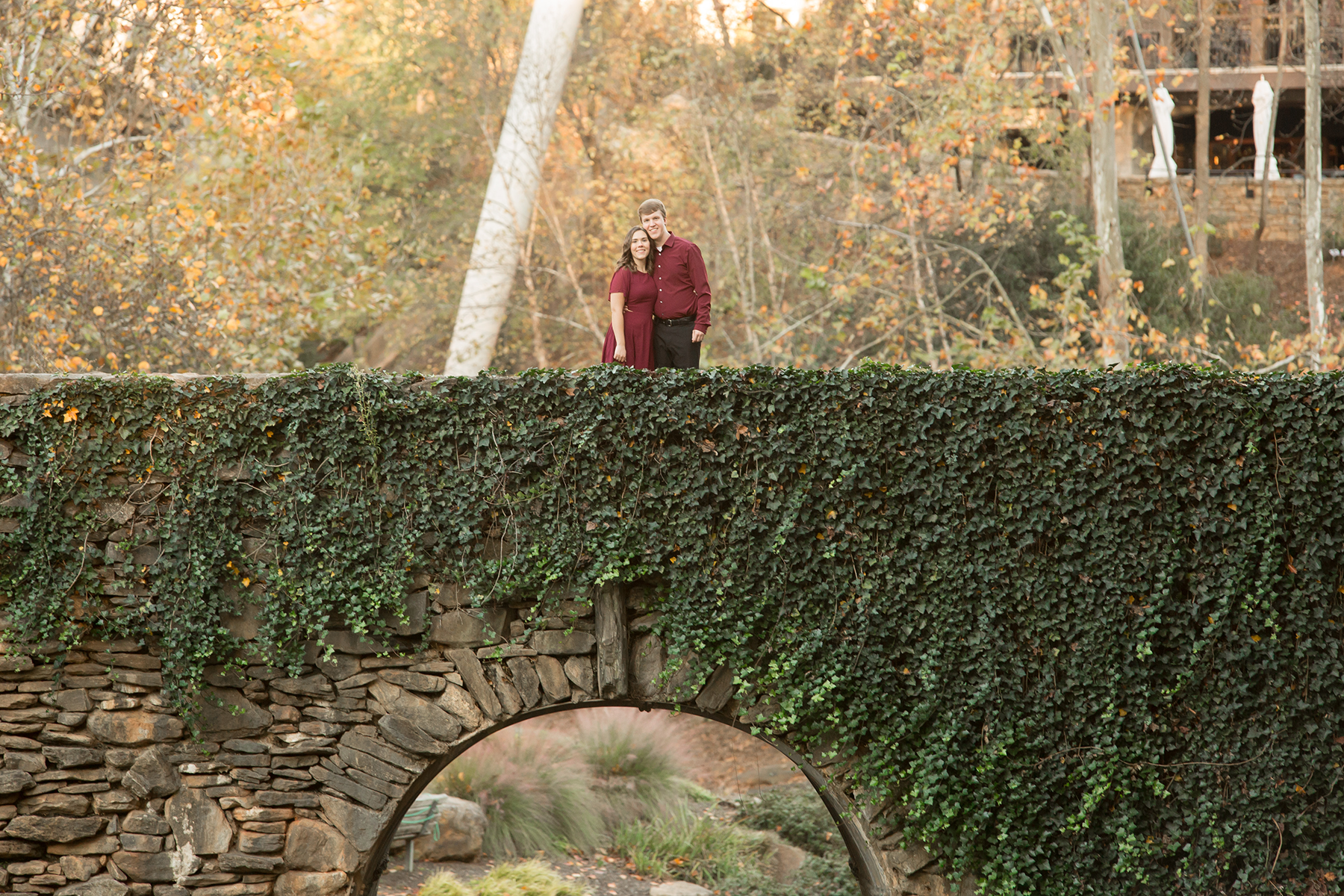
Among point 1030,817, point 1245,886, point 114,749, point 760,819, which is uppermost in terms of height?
point 114,749

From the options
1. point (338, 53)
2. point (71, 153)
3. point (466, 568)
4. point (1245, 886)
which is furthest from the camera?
point (338, 53)

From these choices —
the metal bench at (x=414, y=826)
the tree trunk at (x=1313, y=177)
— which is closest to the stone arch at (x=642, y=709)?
the metal bench at (x=414, y=826)

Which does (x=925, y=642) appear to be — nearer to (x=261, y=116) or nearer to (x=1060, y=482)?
(x=1060, y=482)

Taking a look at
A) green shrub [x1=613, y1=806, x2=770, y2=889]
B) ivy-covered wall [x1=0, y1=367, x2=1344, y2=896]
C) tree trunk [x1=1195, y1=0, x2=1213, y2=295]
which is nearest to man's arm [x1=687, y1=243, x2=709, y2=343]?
ivy-covered wall [x1=0, y1=367, x2=1344, y2=896]

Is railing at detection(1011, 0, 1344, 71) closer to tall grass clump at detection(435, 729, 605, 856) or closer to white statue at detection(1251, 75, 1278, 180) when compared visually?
white statue at detection(1251, 75, 1278, 180)

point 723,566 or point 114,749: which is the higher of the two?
point 723,566

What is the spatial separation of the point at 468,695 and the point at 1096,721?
320cm

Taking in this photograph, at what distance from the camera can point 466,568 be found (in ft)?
17.1

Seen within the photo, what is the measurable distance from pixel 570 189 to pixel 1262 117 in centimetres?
1028

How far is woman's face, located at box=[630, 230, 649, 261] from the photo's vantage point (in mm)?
5777

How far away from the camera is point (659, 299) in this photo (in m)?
5.90

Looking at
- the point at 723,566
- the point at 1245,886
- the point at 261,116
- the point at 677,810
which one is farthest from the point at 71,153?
the point at 1245,886

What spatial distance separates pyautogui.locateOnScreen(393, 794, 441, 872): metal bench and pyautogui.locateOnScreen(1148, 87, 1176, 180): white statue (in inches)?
394

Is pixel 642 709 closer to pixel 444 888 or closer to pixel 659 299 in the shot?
pixel 659 299
